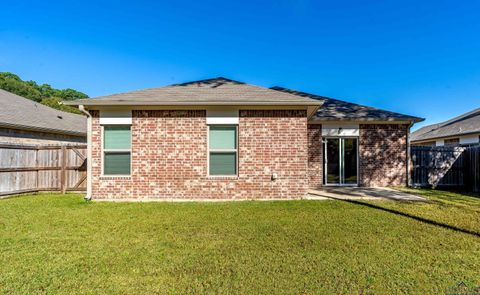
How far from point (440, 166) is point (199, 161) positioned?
34.9 ft

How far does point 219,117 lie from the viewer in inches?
305

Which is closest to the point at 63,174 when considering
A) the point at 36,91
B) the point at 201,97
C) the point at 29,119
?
the point at 29,119

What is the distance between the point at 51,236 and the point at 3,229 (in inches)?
52.6

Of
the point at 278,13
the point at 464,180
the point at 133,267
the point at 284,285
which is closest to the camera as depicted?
the point at 284,285

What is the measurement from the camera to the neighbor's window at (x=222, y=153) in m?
7.79

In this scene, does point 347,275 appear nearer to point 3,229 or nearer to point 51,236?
point 51,236

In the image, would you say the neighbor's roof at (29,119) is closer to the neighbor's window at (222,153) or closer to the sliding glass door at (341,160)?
the neighbor's window at (222,153)

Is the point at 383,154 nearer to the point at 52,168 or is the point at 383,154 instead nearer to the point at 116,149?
the point at 116,149

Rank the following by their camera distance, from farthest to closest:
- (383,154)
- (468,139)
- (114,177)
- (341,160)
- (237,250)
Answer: (468,139) → (341,160) → (383,154) → (114,177) → (237,250)

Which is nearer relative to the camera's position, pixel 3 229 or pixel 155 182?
pixel 3 229

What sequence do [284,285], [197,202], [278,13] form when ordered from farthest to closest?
[278,13]
[197,202]
[284,285]

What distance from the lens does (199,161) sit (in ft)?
25.3

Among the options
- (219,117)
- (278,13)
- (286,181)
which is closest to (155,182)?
(219,117)

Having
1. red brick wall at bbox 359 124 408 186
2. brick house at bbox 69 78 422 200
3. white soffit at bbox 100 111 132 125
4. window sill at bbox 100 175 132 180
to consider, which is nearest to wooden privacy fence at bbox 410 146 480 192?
red brick wall at bbox 359 124 408 186
